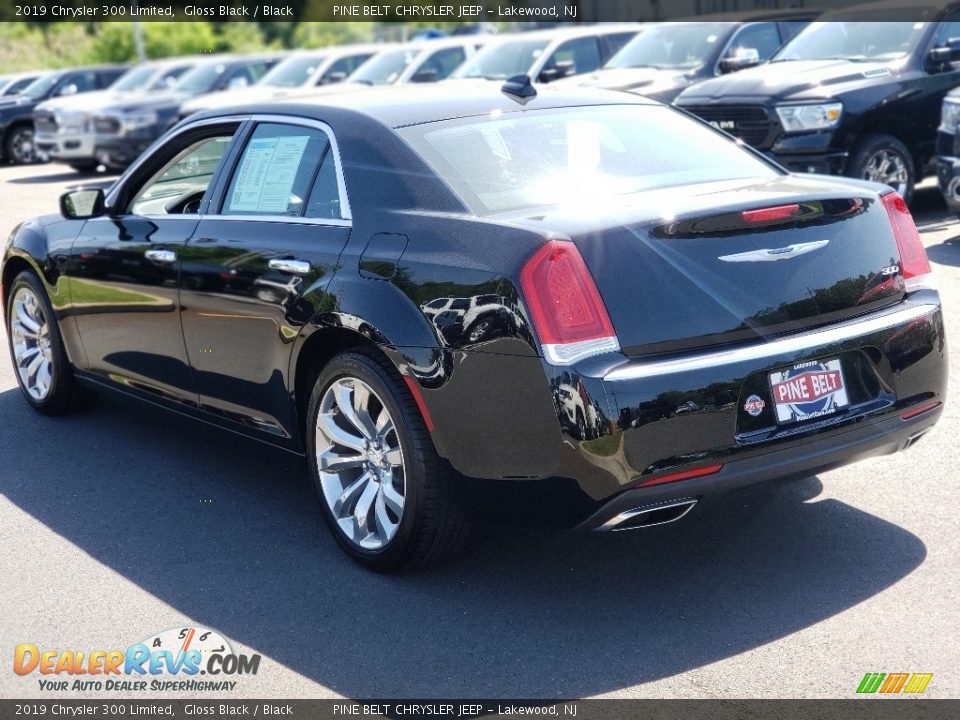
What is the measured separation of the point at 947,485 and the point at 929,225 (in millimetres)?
6557

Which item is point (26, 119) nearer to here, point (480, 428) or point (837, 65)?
point (837, 65)

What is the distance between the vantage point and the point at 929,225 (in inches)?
443

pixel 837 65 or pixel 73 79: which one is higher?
pixel 837 65

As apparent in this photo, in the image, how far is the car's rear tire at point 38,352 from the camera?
22.4 ft

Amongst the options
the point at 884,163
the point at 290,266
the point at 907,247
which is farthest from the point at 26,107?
the point at 907,247

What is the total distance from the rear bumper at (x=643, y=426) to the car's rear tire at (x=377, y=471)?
148 millimetres

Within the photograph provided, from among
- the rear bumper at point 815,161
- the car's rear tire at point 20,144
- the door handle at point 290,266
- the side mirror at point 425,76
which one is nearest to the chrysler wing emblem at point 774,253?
the door handle at point 290,266

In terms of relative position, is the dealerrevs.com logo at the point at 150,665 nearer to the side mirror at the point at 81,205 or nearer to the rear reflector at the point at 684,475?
the rear reflector at the point at 684,475

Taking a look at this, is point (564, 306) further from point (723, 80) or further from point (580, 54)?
point (580, 54)

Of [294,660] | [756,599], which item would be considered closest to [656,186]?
[756,599]

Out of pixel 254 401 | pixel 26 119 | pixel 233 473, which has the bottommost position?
pixel 26 119

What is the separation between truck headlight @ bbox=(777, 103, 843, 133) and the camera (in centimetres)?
1123

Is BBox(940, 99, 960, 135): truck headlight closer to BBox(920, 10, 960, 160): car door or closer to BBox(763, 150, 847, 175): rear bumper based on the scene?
BBox(763, 150, 847, 175): rear bumper

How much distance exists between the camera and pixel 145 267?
588 centimetres
